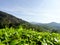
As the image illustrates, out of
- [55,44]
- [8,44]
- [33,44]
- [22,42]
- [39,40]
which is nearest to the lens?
[8,44]

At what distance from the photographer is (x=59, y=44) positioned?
4.44m

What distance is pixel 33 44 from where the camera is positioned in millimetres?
3865

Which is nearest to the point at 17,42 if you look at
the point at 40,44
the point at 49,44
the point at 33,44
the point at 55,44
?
the point at 33,44

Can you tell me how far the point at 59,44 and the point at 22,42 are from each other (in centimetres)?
145

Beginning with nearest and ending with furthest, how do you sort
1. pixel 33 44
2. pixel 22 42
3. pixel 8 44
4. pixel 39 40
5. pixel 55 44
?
pixel 8 44
pixel 22 42
pixel 33 44
pixel 39 40
pixel 55 44

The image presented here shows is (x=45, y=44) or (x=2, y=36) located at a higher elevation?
(x=2, y=36)

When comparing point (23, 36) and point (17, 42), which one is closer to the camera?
point (17, 42)

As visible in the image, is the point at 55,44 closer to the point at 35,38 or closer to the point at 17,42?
the point at 35,38

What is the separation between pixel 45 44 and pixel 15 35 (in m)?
0.88

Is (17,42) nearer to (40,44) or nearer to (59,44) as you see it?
(40,44)

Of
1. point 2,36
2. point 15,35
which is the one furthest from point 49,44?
point 2,36

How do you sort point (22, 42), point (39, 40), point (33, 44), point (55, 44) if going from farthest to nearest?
point (55, 44) → point (39, 40) → point (33, 44) → point (22, 42)

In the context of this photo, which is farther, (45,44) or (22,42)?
(45,44)

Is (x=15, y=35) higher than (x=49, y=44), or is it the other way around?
(x=15, y=35)
